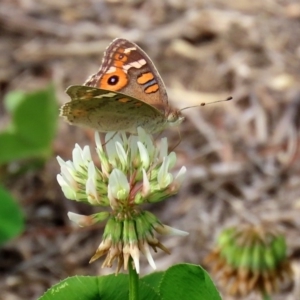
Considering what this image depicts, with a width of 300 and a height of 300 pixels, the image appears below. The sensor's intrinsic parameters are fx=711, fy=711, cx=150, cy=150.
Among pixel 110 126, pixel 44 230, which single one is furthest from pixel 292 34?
pixel 110 126

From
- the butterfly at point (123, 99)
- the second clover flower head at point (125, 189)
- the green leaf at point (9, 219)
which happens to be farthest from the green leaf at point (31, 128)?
the second clover flower head at point (125, 189)

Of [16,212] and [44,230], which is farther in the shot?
[44,230]

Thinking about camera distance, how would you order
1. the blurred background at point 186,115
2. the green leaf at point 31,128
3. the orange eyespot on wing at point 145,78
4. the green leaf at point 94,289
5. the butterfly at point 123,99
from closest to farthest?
the green leaf at point 94,289
the butterfly at point 123,99
the orange eyespot on wing at point 145,78
the blurred background at point 186,115
the green leaf at point 31,128

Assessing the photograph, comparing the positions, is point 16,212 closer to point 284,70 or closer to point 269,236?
point 269,236

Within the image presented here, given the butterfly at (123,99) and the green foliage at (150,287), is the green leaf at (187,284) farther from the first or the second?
the butterfly at (123,99)

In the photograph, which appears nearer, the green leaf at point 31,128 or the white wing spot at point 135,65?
the white wing spot at point 135,65

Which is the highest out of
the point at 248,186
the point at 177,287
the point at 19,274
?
the point at 177,287
